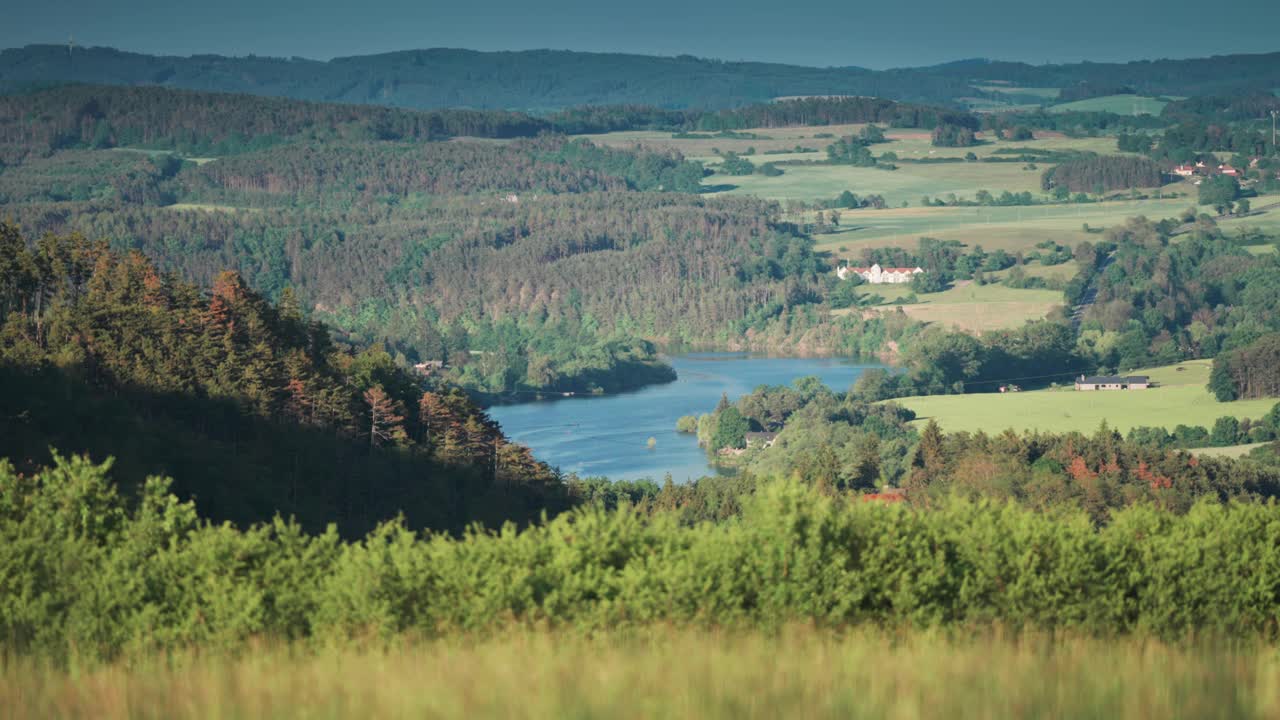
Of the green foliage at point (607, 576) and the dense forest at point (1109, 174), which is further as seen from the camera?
the dense forest at point (1109, 174)

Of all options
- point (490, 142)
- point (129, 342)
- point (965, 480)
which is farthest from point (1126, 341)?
point (490, 142)

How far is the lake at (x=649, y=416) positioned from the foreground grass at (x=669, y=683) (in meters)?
56.6

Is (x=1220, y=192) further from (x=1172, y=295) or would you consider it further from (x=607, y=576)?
(x=607, y=576)

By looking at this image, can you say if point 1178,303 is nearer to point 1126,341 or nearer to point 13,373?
point 1126,341

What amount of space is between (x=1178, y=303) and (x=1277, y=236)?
27328 mm

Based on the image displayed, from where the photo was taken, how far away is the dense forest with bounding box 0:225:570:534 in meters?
28.0

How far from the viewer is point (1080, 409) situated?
7544cm

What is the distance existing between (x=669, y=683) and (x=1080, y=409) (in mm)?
70837

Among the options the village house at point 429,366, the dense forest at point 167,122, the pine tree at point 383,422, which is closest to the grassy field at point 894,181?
the dense forest at point 167,122

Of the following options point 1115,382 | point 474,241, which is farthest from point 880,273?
point 1115,382

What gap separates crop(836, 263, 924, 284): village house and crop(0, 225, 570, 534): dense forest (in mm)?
89361

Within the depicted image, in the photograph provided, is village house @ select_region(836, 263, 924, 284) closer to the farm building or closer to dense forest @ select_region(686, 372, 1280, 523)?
the farm building

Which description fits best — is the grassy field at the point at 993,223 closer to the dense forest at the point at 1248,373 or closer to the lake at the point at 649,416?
the lake at the point at 649,416

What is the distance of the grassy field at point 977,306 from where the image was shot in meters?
108
